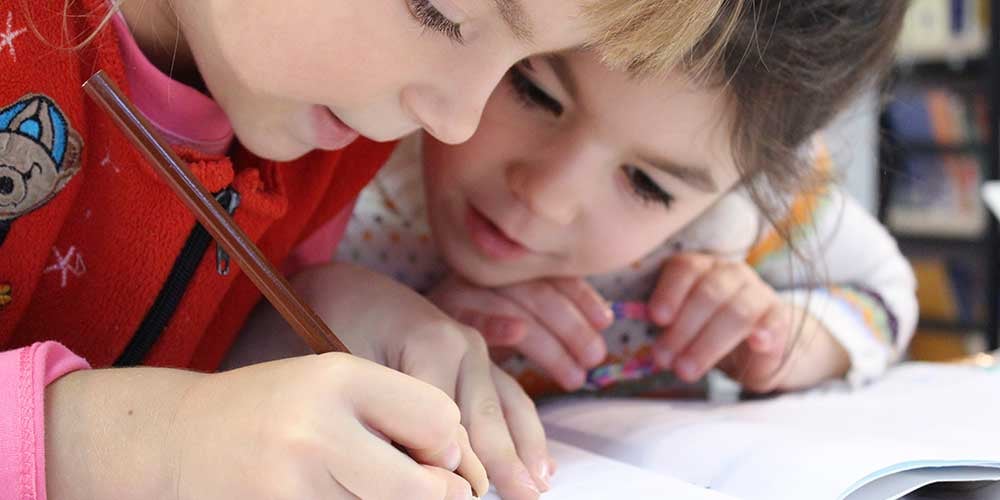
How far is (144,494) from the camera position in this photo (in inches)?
14.8

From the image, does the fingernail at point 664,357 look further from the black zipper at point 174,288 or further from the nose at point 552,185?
the black zipper at point 174,288

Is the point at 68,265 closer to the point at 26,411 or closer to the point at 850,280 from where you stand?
the point at 26,411

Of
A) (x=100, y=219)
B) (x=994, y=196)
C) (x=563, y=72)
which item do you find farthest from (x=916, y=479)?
(x=994, y=196)

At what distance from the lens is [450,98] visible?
18.3 inches

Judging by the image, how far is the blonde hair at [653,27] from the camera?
0.44m

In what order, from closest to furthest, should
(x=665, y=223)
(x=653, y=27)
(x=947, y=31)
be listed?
(x=653, y=27), (x=665, y=223), (x=947, y=31)

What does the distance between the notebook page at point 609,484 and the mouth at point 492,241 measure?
0.19m

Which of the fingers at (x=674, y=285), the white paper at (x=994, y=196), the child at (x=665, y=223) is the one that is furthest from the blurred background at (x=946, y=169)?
the fingers at (x=674, y=285)

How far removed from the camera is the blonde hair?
435mm

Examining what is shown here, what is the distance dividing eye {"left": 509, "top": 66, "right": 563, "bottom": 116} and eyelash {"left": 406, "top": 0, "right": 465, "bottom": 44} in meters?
0.17

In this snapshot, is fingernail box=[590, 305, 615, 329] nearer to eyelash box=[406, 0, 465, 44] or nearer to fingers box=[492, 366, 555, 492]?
fingers box=[492, 366, 555, 492]

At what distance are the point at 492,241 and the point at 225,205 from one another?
185mm

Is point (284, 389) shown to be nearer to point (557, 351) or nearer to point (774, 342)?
point (557, 351)

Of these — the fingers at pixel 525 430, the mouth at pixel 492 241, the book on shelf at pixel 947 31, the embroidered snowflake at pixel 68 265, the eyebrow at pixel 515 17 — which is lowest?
the embroidered snowflake at pixel 68 265
